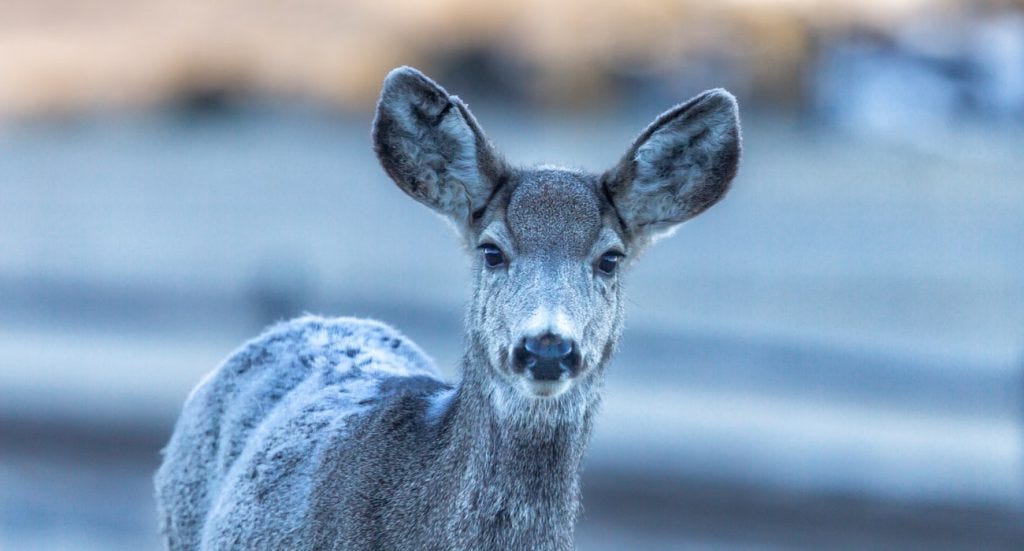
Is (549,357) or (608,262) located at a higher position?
(608,262)

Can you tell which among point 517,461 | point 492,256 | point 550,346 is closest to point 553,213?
point 492,256

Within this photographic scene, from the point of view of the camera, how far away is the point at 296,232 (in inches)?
1046

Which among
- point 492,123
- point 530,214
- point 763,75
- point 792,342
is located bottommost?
point 530,214

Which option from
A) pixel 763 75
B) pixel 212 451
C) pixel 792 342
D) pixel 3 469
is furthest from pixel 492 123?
pixel 212 451

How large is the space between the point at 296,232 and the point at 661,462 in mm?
12316

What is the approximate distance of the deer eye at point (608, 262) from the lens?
668cm

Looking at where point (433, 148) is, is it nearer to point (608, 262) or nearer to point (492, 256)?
point (492, 256)

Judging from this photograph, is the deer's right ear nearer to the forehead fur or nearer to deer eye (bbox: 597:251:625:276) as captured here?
the forehead fur

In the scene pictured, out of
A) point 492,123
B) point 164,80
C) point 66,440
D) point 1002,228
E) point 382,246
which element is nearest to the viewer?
point 66,440

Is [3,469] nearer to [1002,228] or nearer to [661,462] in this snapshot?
[661,462]

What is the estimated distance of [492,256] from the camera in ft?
21.9

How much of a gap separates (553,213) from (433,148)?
0.62m

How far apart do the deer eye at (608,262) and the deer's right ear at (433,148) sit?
0.54 metres

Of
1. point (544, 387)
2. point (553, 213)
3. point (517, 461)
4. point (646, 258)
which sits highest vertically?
point (646, 258)
